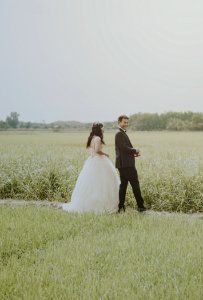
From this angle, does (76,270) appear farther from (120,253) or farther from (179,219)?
(179,219)

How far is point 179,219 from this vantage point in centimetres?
920

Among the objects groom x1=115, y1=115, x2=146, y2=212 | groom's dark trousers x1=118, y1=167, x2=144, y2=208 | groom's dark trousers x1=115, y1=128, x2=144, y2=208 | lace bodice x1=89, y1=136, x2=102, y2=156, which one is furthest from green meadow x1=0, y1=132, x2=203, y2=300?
lace bodice x1=89, y1=136, x2=102, y2=156

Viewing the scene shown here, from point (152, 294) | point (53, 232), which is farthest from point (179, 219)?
point (152, 294)

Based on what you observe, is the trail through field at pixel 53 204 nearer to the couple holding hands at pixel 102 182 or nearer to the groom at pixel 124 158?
Result: the couple holding hands at pixel 102 182

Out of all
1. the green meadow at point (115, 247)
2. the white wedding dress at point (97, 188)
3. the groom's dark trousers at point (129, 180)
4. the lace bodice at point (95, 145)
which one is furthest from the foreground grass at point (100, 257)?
the lace bodice at point (95, 145)

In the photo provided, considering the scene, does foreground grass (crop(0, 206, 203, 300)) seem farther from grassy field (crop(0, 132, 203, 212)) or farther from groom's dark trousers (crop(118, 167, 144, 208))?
grassy field (crop(0, 132, 203, 212))

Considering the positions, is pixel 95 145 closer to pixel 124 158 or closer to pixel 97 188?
pixel 124 158

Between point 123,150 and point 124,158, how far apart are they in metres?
0.18

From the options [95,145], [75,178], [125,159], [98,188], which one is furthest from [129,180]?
[75,178]

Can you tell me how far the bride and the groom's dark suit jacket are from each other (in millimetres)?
464

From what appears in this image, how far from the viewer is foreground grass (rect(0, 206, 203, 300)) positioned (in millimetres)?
5559

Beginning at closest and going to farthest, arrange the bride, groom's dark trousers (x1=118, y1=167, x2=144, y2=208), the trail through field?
groom's dark trousers (x1=118, y1=167, x2=144, y2=208) → the trail through field → the bride

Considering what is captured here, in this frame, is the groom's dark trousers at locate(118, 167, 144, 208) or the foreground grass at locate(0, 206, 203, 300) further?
the groom's dark trousers at locate(118, 167, 144, 208)

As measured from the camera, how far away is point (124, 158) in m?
9.87
